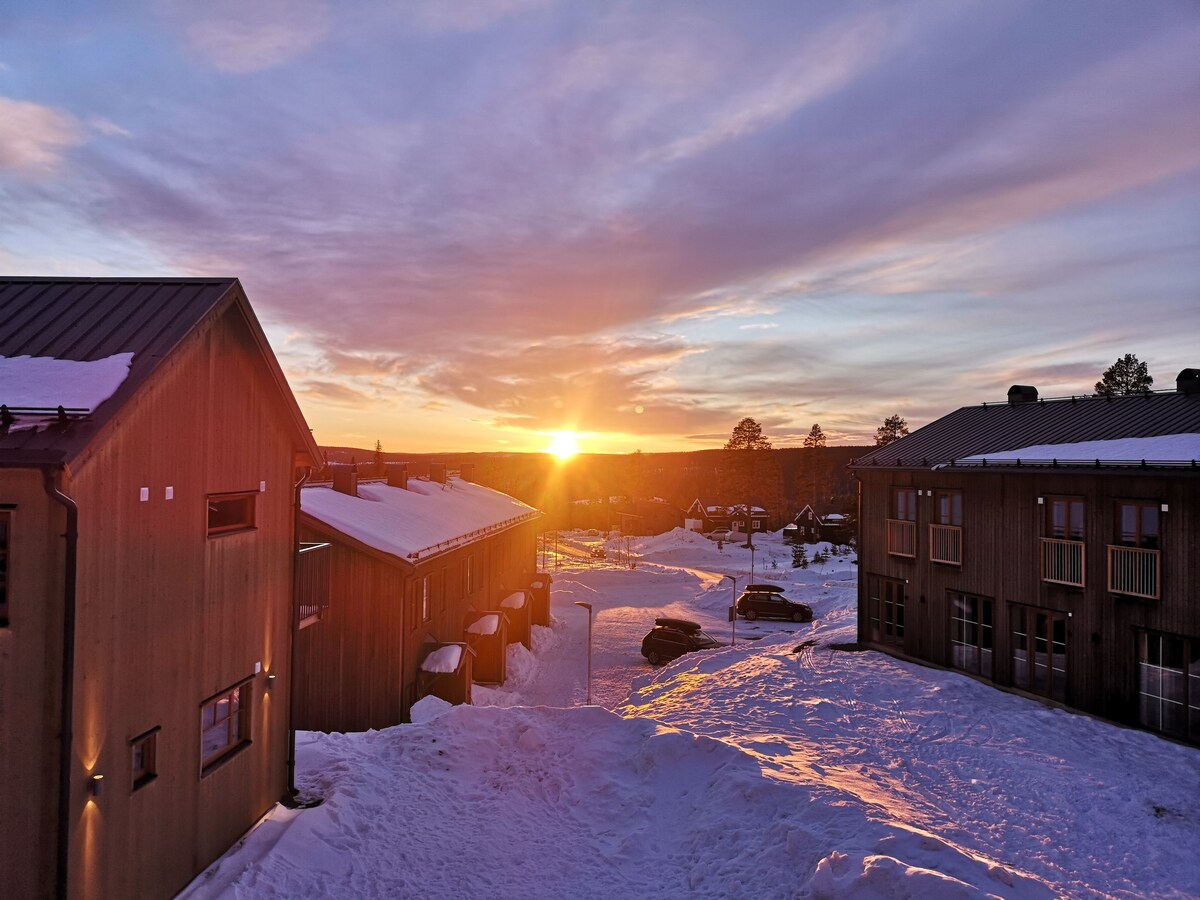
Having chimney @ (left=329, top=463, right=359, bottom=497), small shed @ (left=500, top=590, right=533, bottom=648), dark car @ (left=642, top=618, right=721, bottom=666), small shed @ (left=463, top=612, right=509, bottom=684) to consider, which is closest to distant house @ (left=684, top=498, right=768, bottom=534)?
dark car @ (left=642, top=618, right=721, bottom=666)

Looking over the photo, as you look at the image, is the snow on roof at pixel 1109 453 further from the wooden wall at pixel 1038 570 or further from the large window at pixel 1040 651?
the large window at pixel 1040 651

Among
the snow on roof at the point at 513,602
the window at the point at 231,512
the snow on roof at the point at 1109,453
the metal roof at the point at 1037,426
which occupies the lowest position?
the snow on roof at the point at 513,602

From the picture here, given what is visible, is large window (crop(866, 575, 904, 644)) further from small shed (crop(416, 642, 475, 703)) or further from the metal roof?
small shed (crop(416, 642, 475, 703))

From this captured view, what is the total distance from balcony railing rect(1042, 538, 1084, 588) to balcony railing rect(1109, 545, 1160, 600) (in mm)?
811

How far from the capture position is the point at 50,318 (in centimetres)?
902

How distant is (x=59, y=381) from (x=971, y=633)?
2367cm

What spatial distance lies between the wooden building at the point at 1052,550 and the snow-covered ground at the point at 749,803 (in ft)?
4.41

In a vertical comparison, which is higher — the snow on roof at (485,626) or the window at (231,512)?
the window at (231,512)

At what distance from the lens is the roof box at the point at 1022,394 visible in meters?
25.3

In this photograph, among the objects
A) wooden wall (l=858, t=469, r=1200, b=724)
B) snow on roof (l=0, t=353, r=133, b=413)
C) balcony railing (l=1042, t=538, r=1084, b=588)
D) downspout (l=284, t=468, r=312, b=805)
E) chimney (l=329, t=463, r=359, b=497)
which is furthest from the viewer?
chimney (l=329, t=463, r=359, b=497)

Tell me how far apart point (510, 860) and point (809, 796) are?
516 centimetres

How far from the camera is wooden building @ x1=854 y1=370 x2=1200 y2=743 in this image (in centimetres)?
1617

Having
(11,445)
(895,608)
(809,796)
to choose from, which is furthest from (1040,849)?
(11,445)

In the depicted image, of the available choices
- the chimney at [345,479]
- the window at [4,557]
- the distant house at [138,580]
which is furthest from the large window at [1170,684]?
the chimney at [345,479]
